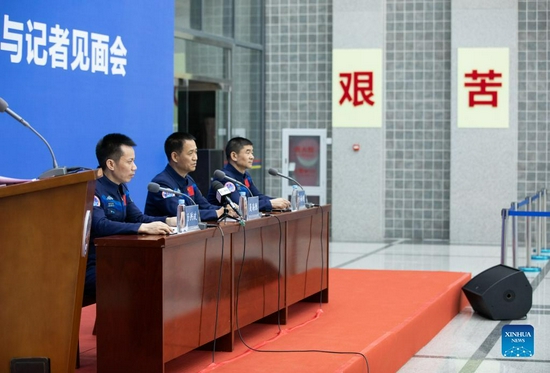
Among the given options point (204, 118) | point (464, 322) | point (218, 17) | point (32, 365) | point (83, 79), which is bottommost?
point (464, 322)

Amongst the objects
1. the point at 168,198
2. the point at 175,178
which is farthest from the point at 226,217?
the point at 175,178

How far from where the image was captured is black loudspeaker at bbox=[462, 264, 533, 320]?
6492 mm

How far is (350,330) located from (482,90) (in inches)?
268

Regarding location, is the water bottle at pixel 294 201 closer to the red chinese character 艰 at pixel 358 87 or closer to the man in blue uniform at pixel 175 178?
the man in blue uniform at pixel 175 178

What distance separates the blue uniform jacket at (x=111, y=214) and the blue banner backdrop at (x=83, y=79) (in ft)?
6.10

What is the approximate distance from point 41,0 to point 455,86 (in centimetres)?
619

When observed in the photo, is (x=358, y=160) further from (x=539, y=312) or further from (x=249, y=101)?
(x=539, y=312)

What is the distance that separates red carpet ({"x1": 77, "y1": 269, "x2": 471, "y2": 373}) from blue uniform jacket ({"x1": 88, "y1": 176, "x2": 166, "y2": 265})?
62 cm

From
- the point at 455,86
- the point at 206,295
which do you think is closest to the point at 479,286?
the point at 206,295

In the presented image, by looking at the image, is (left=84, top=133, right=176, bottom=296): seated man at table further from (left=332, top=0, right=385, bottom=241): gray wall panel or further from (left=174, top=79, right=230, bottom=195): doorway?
(left=332, top=0, right=385, bottom=241): gray wall panel

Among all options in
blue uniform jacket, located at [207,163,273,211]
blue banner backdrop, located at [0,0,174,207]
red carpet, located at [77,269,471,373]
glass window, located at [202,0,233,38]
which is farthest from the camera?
glass window, located at [202,0,233,38]

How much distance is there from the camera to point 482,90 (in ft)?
37.5

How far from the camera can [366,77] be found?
1177 cm

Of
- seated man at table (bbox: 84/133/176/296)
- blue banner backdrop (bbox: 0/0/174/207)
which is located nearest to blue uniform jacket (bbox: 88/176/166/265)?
seated man at table (bbox: 84/133/176/296)
